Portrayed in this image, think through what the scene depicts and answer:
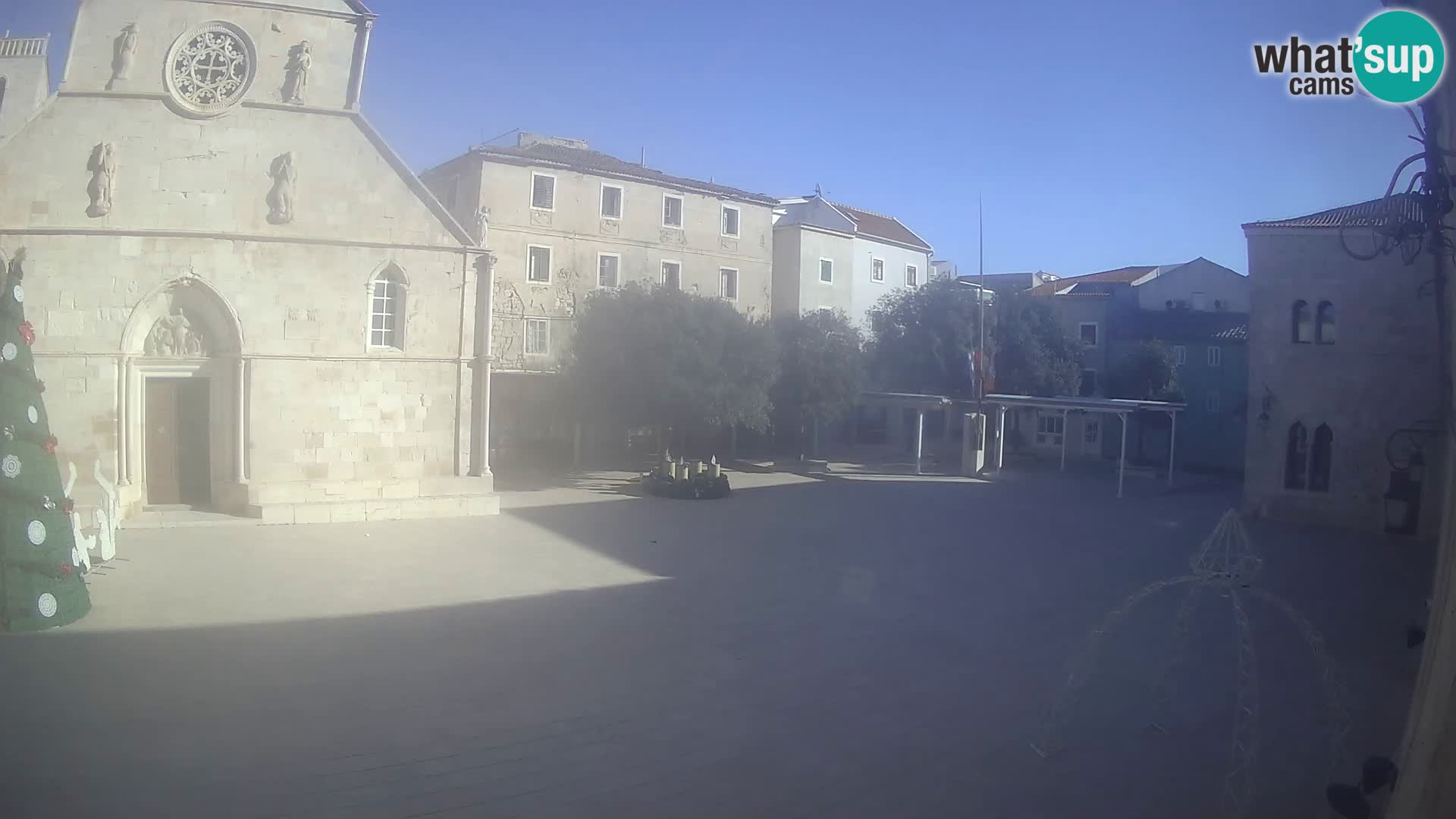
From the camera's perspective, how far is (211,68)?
57.5 feet

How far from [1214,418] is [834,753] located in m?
37.7

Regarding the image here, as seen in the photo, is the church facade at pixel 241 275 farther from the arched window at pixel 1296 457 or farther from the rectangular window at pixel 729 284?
the arched window at pixel 1296 457

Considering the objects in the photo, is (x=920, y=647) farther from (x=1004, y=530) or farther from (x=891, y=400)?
(x=891, y=400)

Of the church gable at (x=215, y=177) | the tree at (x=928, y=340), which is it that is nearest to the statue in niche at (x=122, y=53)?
the church gable at (x=215, y=177)

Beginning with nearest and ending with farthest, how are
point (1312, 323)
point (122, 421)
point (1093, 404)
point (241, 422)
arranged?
point (122, 421)
point (241, 422)
point (1312, 323)
point (1093, 404)

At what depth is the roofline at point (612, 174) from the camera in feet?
95.3

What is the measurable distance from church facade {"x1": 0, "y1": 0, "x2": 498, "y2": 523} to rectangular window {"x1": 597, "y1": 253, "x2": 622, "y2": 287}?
11.5 m

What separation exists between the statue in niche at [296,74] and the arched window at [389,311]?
3.74 m

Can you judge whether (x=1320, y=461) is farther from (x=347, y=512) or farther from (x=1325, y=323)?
(x=347, y=512)

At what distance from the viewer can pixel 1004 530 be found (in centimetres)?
1942

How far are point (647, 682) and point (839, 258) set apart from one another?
3369cm

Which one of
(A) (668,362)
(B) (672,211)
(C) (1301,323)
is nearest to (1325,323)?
(C) (1301,323)

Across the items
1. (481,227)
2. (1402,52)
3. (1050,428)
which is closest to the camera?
(1402,52)

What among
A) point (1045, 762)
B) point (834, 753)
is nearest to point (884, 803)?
point (834, 753)
